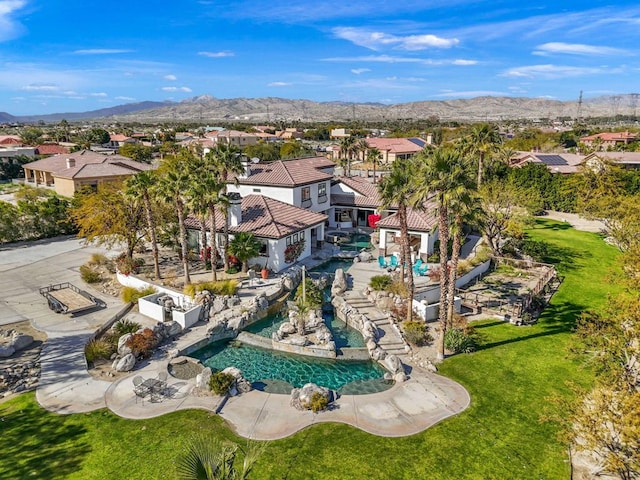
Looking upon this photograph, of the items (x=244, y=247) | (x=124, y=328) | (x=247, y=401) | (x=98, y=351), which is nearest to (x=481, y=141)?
(x=244, y=247)

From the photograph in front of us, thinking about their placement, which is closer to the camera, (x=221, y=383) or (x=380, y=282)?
(x=221, y=383)

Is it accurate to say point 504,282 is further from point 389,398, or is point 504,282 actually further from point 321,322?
point 389,398

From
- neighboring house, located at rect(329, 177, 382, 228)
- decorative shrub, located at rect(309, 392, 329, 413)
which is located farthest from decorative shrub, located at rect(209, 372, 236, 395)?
neighboring house, located at rect(329, 177, 382, 228)

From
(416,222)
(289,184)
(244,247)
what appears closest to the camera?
(244,247)

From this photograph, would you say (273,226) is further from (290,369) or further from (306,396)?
(306,396)

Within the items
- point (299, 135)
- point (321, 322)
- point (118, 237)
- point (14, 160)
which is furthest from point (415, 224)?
point (299, 135)
